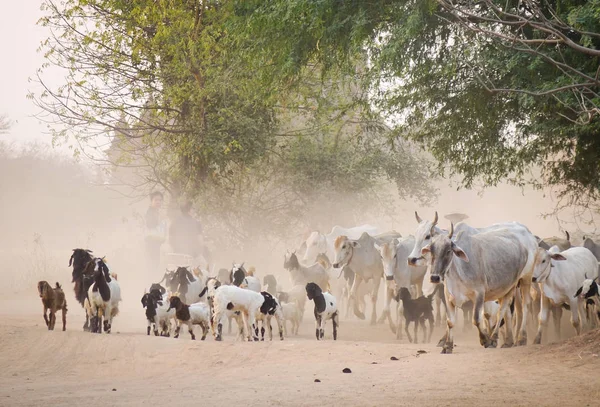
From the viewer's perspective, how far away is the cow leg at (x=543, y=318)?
536 inches

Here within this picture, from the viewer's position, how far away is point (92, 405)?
8.09 m

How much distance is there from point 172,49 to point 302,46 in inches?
254

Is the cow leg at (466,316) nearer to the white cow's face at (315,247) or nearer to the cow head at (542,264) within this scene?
the cow head at (542,264)

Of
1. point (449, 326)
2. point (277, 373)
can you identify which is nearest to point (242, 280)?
point (449, 326)

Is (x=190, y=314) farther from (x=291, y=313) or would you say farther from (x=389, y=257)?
(x=389, y=257)

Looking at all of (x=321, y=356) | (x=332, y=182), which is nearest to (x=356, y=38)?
(x=321, y=356)

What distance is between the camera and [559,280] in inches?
574

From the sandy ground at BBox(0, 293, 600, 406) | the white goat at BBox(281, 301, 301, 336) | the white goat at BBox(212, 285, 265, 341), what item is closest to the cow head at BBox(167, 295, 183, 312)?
the white goat at BBox(212, 285, 265, 341)

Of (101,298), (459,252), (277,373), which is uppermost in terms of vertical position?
(459,252)

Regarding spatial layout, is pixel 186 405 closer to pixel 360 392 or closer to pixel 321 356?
pixel 360 392

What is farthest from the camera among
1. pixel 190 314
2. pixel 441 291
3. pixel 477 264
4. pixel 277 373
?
pixel 441 291

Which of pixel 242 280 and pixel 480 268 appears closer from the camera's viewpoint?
pixel 480 268

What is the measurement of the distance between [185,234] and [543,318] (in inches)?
532

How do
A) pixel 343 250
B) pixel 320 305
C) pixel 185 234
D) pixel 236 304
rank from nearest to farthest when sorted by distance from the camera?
pixel 236 304 → pixel 320 305 → pixel 343 250 → pixel 185 234
